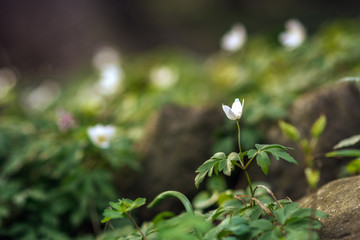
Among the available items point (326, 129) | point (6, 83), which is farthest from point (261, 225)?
point (6, 83)

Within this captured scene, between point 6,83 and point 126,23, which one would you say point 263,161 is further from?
point 126,23

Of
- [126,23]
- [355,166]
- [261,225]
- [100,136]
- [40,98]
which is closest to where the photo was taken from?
[261,225]

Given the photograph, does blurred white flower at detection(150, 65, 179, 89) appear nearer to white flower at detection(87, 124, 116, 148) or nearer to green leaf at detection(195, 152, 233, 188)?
white flower at detection(87, 124, 116, 148)

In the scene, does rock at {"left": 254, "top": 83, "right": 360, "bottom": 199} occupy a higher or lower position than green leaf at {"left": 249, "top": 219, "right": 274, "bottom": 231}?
higher

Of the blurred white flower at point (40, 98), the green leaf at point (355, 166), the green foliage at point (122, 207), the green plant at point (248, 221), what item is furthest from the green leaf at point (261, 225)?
the blurred white flower at point (40, 98)

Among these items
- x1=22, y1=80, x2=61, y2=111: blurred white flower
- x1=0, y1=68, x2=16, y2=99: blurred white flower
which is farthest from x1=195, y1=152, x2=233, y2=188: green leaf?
x1=22, y1=80, x2=61, y2=111: blurred white flower

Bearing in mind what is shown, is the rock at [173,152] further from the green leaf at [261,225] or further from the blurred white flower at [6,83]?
the blurred white flower at [6,83]
